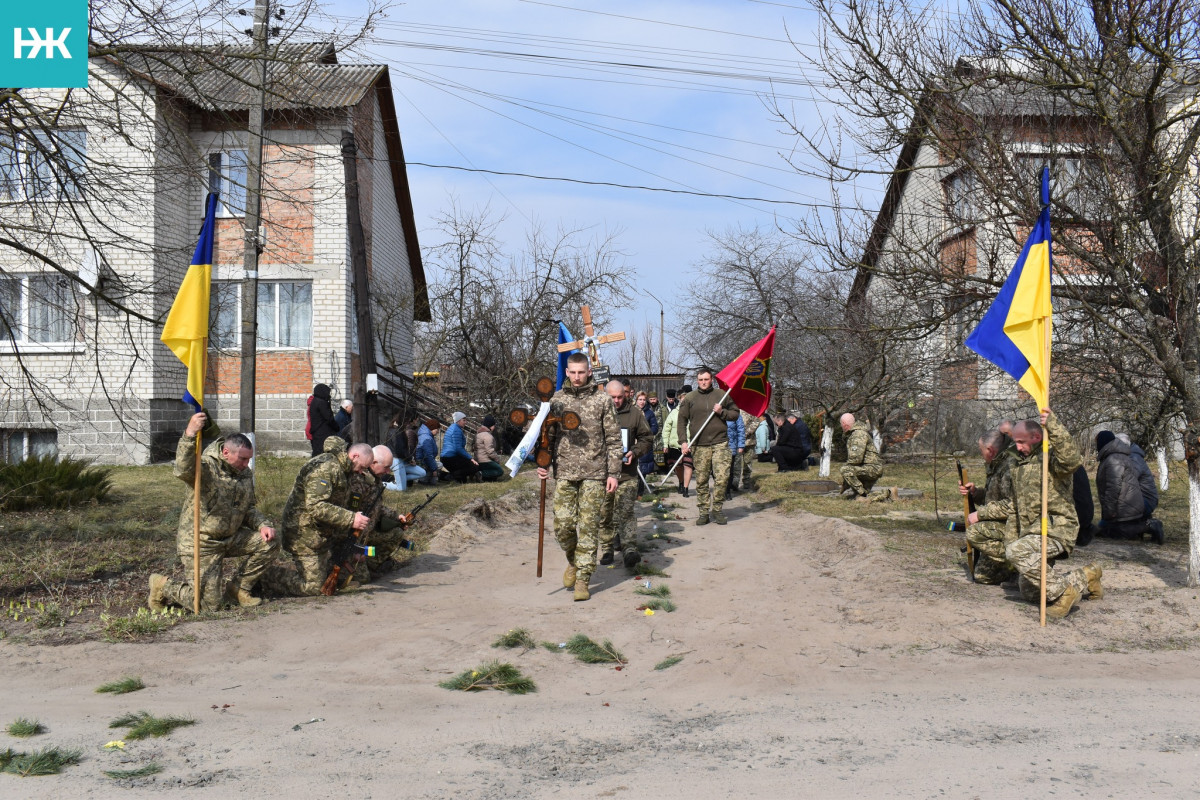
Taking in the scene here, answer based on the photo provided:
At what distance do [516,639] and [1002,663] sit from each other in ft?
10.8

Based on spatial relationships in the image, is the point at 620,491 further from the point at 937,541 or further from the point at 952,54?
the point at 952,54

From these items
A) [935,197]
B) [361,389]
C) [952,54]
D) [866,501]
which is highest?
[952,54]

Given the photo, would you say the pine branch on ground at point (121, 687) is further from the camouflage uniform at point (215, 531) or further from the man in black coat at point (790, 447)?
the man in black coat at point (790, 447)

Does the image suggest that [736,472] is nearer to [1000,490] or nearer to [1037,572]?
[1000,490]

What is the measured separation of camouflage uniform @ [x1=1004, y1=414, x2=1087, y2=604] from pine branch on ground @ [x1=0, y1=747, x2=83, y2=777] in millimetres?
6586

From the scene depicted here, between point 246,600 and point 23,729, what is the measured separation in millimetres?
2773

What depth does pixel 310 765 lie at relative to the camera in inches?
177

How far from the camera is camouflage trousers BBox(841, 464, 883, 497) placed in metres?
15.6

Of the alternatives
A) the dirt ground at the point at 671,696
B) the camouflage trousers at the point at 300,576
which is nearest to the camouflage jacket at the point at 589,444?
the dirt ground at the point at 671,696

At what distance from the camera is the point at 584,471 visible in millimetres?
8531

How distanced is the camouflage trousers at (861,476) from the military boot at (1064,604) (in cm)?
833

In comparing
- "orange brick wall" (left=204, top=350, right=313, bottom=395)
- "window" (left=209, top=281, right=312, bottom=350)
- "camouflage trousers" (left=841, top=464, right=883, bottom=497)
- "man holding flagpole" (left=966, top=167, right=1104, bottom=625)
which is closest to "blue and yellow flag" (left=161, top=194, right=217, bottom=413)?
"man holding flagpole" (left=966, top=167, right=1104, bottom=625)

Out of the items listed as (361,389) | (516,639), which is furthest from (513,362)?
(516,639)

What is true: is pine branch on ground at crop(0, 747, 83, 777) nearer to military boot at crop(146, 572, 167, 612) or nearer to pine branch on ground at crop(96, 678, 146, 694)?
pine branch on ground at crop(96, 678, 146, 694)
